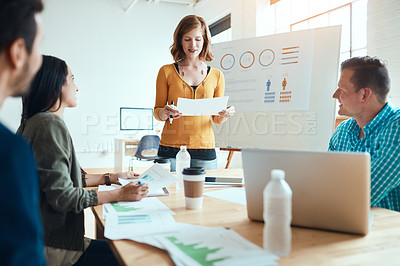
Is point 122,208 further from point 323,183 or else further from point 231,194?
point 323,183

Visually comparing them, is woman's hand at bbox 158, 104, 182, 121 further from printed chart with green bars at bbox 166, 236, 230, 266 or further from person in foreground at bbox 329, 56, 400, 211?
printed chart with green bars at bbox 166, 236, 230, 266

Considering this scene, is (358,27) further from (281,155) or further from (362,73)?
(281,155)

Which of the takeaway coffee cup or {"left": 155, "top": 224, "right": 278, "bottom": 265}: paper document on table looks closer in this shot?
{"left": 155, "top": 224, "right": 278, "bottom": 265}: paper document on table

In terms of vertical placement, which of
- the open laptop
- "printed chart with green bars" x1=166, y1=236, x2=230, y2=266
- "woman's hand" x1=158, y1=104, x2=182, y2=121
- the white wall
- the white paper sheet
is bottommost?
the white paper sheet

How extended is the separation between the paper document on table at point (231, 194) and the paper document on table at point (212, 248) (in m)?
0.36

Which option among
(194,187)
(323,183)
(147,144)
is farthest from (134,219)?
(147,144)

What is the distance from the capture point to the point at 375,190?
3.81ft

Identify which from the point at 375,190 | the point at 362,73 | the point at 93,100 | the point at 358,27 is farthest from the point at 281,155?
the point at 93,100

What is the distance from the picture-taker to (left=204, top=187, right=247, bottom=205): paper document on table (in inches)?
46.5

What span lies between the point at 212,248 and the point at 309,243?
25 cm

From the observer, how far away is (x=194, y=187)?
3.39 ft

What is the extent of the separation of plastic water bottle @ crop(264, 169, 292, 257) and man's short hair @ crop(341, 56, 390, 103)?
94 cm

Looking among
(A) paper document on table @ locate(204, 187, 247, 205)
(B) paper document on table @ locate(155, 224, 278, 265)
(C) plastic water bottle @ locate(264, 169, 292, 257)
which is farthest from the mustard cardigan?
(C) plastic water bottle @ locate(264, 169, 292, 257)

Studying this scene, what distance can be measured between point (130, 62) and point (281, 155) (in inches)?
221
